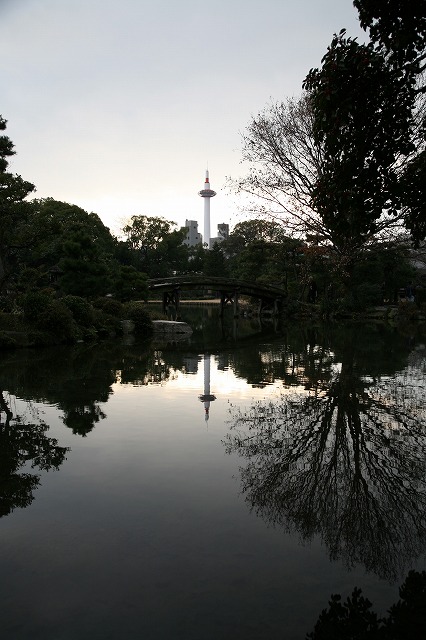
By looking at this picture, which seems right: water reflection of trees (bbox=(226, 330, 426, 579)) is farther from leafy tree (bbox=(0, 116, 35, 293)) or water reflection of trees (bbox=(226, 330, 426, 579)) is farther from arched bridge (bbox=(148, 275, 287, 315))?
arched bridge (bbox=(148, 275, 287, 315))

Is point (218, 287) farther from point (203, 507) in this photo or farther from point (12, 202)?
point (203, 507)

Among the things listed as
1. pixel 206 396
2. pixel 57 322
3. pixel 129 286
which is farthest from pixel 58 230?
pixel 206 396

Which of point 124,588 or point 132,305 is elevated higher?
point 132,305

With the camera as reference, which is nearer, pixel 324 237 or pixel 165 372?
A: pixel 165 372

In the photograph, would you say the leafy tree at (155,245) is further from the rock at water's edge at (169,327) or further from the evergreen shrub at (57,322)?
the evergreen shrub at (57,322)

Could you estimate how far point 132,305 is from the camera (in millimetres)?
30062

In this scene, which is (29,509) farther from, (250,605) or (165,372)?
(165,372)

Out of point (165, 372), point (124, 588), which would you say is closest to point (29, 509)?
point (124, 588)

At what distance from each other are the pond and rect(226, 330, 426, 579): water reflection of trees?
2 centimetres

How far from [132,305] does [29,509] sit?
2511 cm

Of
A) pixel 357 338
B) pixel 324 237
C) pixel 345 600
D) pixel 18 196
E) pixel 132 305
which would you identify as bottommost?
pixel 345 600

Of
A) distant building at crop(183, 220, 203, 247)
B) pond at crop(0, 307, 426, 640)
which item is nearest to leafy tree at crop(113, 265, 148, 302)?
pond at crop(0, 307, 426, 640)

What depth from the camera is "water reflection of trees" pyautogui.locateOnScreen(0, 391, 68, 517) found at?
18.6 ft

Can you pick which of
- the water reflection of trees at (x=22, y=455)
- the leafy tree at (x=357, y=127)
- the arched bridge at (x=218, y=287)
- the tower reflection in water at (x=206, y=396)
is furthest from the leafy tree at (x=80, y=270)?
the leafy tree at (x=357, y=127)
